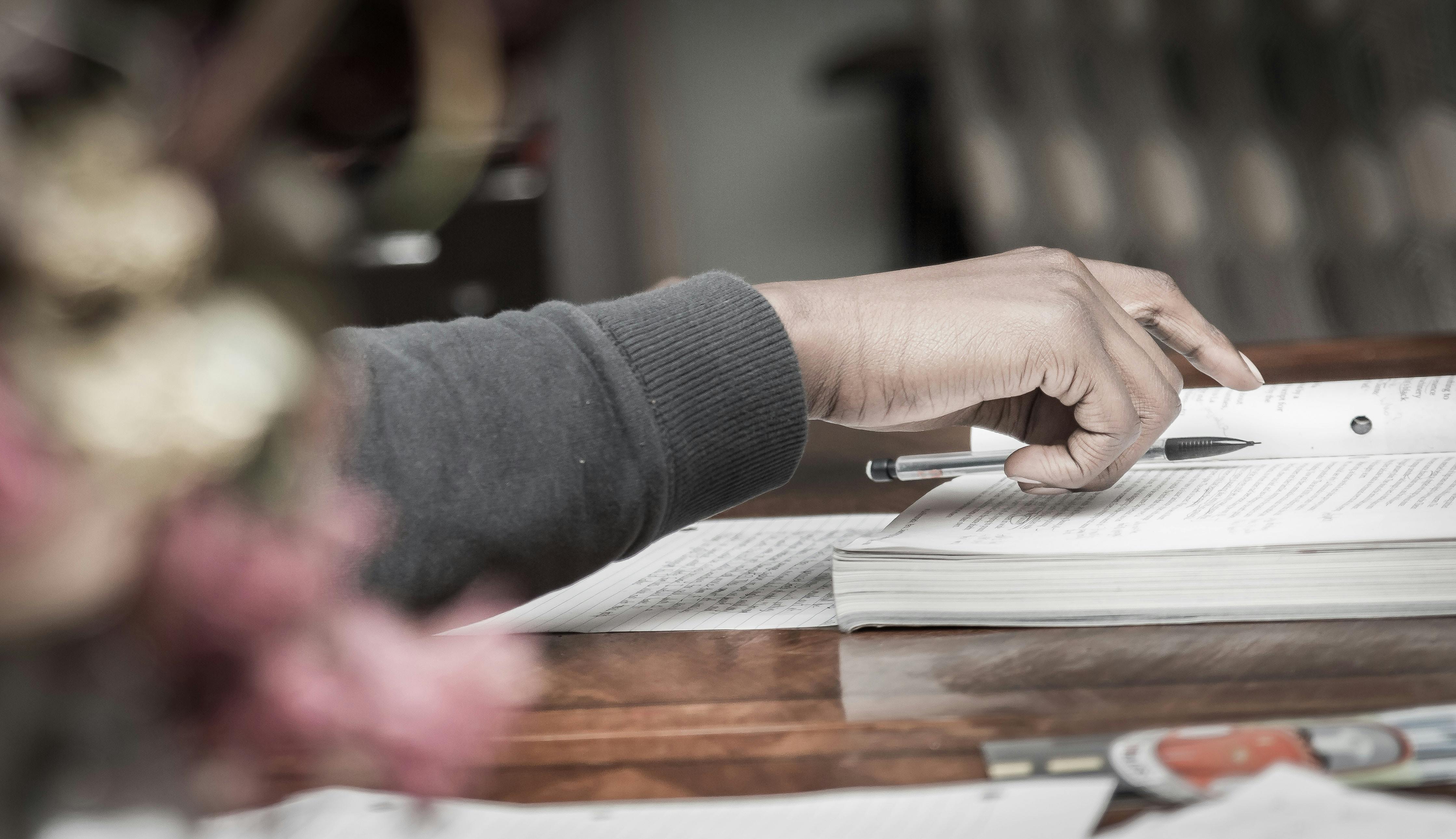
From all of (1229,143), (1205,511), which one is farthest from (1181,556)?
(1229,143)

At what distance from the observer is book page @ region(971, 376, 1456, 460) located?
2.27 ft

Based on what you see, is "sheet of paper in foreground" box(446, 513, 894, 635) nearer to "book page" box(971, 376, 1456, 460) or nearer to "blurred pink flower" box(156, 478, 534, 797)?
"book page" box(971, 376, 1456, 460)

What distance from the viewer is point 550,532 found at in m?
0.56

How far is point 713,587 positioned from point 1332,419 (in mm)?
372

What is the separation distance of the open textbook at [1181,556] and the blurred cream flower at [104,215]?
407 millimetres

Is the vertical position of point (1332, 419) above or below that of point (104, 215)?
below

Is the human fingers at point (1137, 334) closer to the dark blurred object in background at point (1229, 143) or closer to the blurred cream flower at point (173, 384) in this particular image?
the blurred cream flower at point (173, 384)

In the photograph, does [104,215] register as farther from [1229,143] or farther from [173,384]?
[1229,143]

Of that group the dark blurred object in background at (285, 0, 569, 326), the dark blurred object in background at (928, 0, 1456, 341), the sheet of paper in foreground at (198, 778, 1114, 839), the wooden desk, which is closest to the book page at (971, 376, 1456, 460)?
the wooden desk

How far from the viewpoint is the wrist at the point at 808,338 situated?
62cm

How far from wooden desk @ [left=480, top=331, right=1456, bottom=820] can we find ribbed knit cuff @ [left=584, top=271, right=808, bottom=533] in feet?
0.27

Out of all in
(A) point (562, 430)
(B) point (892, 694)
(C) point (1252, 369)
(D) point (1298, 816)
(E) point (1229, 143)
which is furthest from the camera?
(E) point (1229, 143)

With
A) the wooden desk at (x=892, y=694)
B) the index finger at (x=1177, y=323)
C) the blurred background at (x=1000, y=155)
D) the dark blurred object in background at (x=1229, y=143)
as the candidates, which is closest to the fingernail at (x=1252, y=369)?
the index finger at (x=1177, y=323)

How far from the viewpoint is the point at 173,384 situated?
15 cm
